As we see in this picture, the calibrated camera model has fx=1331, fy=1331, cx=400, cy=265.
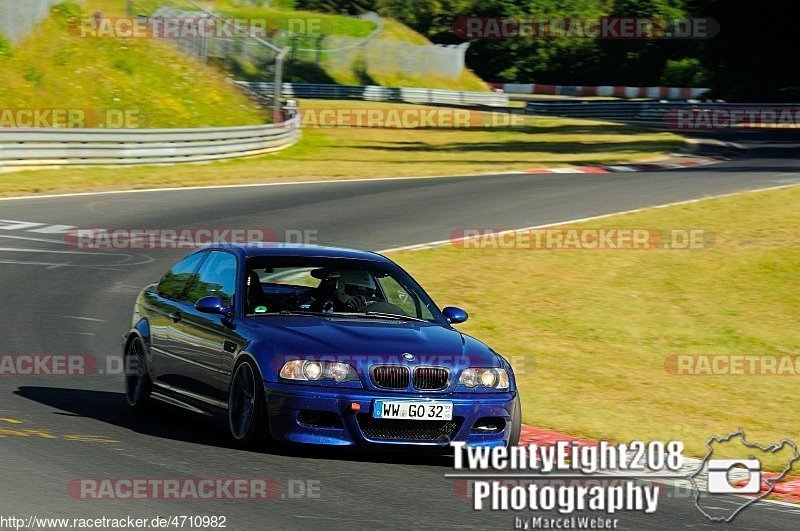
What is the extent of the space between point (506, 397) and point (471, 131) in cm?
4521

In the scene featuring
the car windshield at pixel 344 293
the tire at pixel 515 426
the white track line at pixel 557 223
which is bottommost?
the white track line at pixel 557 223

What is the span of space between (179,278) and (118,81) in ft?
105

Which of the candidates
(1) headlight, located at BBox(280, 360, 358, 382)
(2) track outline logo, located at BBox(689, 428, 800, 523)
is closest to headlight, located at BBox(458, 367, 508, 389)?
(1) headlight, located at BBox(280, 360, 358, 382)

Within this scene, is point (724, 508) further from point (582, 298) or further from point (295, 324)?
point (582, 298)

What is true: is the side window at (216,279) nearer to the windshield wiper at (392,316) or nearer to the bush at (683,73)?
the windshield wiper at (392,316)

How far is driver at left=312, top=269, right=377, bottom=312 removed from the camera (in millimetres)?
9625

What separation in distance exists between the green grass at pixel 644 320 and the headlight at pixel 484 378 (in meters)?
1.91

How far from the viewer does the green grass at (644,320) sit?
40.9 ft

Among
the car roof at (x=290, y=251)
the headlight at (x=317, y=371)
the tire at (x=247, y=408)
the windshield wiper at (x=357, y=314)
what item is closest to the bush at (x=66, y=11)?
the car roof at (x=290, y=251)

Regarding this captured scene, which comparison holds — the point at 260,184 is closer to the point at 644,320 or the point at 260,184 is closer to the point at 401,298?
the point at 644,320

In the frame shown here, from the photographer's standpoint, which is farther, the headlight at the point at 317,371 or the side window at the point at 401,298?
the side window at the point at 401,298

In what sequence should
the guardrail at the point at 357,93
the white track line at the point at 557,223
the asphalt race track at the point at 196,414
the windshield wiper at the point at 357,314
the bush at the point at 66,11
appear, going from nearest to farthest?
1. the asphalt race track at the point at 196,414
2. the windshield wiper at the point at 357,314
3. the white track line at the point at 557,223
4. the bush at the point at 66,11
5. the guardrail at the point at 357,93

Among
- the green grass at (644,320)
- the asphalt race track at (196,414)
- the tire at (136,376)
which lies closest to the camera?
the asphalt race track at (196,414)

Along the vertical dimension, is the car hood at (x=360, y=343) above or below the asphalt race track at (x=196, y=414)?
above
